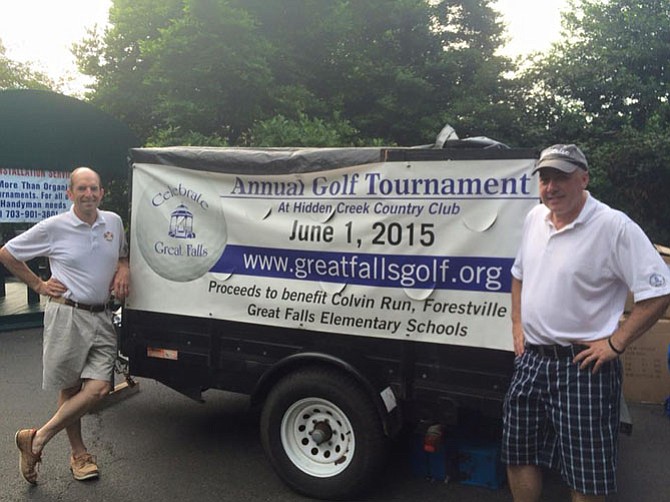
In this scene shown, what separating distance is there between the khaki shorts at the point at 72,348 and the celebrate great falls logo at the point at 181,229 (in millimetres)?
563

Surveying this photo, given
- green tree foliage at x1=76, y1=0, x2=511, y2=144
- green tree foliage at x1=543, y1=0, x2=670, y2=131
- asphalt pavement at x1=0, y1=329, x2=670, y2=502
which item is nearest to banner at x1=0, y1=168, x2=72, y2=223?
green tree foliage at x1=76, y1=0, x2=511, y2=144

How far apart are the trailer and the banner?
5.69m

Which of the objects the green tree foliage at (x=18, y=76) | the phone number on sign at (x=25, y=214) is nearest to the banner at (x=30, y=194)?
the phone number on sign at (x=25, y=214)

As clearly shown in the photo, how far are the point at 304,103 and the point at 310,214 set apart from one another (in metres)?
8.54

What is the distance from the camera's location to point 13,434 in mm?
4695

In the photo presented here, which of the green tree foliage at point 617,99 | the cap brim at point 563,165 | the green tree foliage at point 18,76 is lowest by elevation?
the cap brim at point 563,165

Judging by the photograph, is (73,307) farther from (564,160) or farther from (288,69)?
(288,69)

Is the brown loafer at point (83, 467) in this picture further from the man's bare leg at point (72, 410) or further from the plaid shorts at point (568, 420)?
the plaid shorts at point (568, 420)

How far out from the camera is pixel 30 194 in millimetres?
8992

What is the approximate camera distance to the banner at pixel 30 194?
8734 millimetres

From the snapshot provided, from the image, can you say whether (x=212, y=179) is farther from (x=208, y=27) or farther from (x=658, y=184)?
(x=658, y=184)

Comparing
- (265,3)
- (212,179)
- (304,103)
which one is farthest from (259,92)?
(212,179)

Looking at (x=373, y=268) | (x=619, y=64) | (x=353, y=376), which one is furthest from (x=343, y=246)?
(x=619, y=64)

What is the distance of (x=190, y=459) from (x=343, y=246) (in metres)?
1.98
